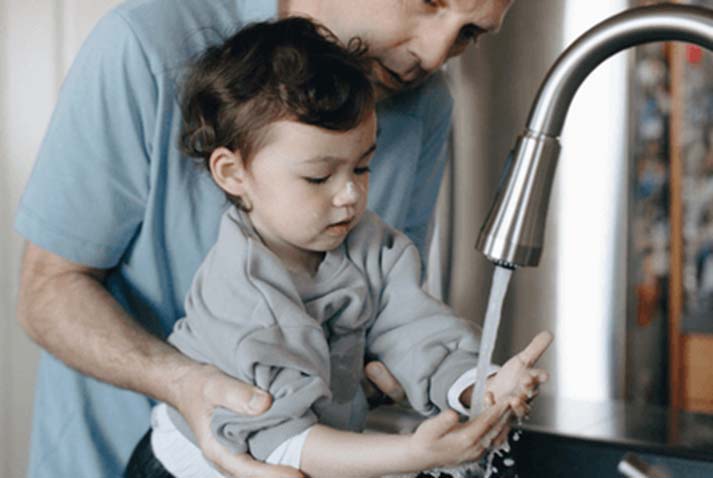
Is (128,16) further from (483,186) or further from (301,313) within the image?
(483,186)

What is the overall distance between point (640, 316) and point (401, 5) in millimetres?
2521

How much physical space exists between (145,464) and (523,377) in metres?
0.39

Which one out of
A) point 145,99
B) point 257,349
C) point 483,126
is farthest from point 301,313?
point 483,126

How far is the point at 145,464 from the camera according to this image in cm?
98

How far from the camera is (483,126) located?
1703 mm

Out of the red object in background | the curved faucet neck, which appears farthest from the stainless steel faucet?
the red object in background

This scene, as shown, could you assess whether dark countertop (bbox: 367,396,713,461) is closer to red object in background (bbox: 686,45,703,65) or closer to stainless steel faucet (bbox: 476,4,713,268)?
stainless steel faucet (bbox: 476,4,713,268)

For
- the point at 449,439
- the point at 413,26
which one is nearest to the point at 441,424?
the point at 449,439

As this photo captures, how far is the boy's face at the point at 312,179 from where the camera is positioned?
876 mm

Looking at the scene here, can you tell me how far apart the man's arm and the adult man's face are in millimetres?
367

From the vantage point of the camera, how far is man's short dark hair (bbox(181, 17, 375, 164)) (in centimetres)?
87

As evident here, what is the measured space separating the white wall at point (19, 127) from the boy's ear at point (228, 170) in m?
0.89

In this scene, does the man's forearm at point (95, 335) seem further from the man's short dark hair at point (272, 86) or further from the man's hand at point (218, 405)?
the man's short dark hair at point (272, 86)

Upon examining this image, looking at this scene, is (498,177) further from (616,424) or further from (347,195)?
(347,195)
